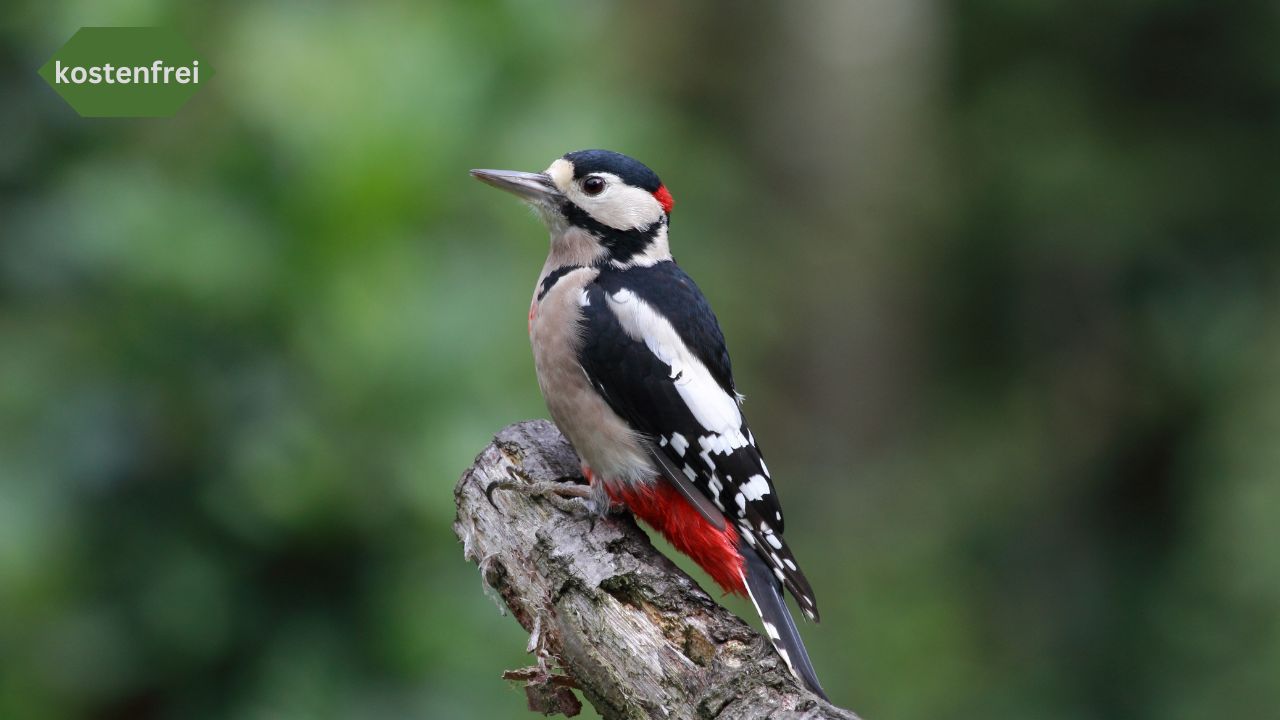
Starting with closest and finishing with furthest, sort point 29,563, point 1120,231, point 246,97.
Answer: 1. point 29,563
2. point 246,97
3. point 1120,231

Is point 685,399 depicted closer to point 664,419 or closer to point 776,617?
point 664,419

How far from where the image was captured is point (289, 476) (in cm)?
379

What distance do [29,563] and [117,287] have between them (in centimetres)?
84

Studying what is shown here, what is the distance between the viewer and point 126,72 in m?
4.12

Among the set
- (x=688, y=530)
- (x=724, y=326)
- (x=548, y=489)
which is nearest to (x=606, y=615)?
(x=548, y=489)

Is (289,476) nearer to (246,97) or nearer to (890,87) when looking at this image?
(246,97)

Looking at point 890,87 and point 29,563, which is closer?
point 29,563

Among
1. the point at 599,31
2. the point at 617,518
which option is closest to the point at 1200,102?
the point at 599,31

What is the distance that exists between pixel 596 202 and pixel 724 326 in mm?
3244

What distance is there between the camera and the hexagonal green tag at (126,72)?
4.10 m

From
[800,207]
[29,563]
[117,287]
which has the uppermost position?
[800,207]

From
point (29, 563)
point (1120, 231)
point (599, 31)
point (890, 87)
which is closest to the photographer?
point (29, 563)

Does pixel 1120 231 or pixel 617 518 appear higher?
pixel 1120 231

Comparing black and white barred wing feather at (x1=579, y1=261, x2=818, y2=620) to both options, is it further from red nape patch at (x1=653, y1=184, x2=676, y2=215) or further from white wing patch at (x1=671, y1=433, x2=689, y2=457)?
red nape patch at (x1=653, y1=184, x2=676, y2=215)
